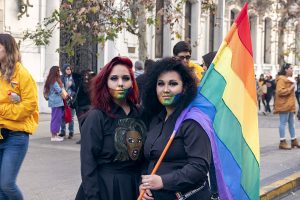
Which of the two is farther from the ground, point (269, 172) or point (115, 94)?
point (115, 94)

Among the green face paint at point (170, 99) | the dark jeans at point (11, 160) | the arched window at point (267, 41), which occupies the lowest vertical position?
the dark jeans at point (11, 160)

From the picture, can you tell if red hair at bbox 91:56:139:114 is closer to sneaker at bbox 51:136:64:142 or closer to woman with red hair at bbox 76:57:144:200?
woman with red hair at bbox 76:57:144:200

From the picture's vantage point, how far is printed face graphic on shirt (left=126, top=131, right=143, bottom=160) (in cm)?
Result: 402

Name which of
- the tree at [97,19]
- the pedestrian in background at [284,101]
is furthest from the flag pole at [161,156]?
the pedestrian in background at [284,101]

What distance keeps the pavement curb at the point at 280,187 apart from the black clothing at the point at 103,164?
4430 mm

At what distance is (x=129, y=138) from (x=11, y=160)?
1815 millimetres

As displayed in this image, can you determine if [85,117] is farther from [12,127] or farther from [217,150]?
[12,127]

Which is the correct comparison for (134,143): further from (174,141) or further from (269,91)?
(269,91)

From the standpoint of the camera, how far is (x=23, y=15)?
1838 cm

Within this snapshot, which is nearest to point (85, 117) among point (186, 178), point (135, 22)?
point (186, 178)

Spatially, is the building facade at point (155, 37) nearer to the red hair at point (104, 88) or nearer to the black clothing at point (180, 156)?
the red hair at point (104, 88)

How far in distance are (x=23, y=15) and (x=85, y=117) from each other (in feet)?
48.7

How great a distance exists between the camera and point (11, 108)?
5461 mm

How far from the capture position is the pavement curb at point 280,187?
8.34m
